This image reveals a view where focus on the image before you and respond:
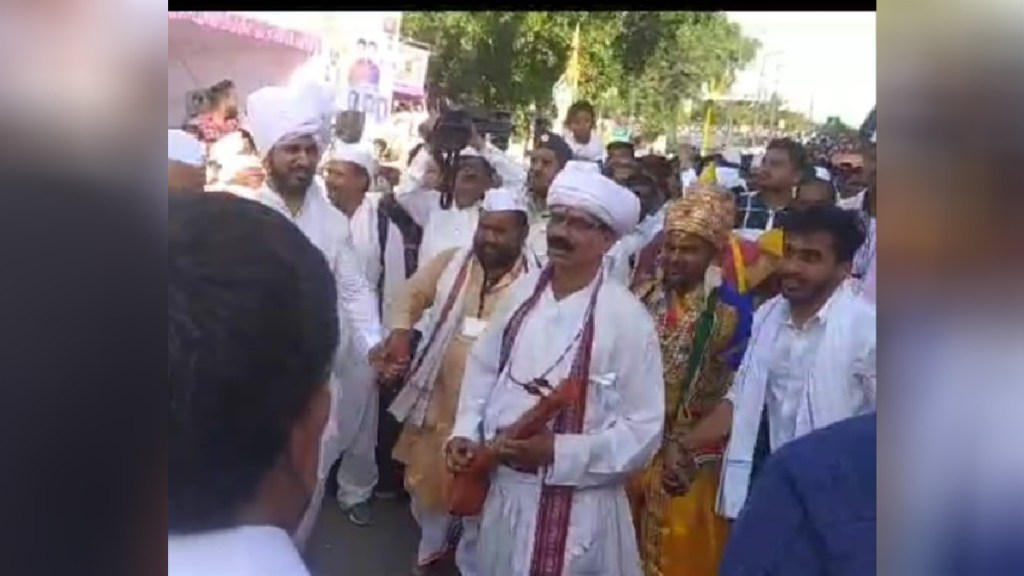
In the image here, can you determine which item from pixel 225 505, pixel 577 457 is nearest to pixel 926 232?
pixel 577 457

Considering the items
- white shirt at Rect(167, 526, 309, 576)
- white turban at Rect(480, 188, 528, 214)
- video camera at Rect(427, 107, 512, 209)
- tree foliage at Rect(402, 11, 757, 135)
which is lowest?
white shirt at Rect(167, 526, 309, 576)

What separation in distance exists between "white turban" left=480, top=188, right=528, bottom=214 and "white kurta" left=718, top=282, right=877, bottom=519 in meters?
0.37

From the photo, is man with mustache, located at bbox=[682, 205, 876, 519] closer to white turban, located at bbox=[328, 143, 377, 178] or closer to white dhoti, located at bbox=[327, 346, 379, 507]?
white dhoti, located at bbox=[327, 346, 379, 507]

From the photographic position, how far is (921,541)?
174 centimetres

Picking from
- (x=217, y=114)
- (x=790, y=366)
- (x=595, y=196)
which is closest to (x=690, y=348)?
(x=790, y=366)

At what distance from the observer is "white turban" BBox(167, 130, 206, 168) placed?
1.83 m

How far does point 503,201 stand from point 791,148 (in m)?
0.40

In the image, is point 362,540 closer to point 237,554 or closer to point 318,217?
point 237,554

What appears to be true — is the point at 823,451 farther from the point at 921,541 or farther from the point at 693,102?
the point at 693,102

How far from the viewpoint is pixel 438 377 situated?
1.89m

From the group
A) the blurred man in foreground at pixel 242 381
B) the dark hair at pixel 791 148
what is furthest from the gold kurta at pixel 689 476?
the blurred man in foreground at pixel 242 381

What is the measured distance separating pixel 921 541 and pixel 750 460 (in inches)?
10.1

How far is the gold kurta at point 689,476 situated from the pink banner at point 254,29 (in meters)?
0.57

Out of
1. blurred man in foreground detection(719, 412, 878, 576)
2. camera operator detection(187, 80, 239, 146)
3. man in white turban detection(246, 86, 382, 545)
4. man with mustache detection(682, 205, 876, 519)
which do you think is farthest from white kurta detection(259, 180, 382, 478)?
blurred man in foreground detection(719, 412, 878, 576)
